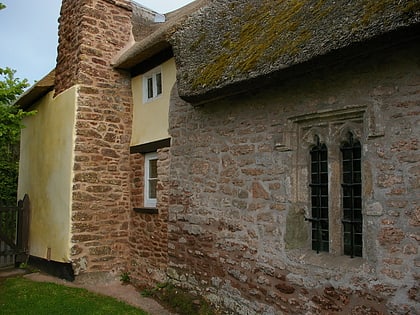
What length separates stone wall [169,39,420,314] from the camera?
4012mm

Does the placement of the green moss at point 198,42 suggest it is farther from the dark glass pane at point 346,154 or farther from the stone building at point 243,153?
the dark glass pane at point 346,154

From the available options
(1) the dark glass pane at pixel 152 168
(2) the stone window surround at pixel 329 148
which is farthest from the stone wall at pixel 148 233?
(2) the stone window surround at pixel 329 148

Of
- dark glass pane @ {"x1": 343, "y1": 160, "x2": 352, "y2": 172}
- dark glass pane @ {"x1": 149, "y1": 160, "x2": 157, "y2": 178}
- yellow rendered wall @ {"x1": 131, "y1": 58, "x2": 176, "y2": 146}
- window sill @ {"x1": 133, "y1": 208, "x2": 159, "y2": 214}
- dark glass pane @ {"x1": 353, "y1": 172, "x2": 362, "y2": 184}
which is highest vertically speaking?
yellow rendered wall @ {"x1": 131, "y1": 58, "x2": 176, "y2": 146}

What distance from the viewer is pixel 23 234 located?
991 cm

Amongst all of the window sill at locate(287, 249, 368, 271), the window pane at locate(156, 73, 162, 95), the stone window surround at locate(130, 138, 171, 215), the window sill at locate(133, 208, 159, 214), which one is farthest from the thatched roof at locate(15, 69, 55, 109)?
the window sill at locate(287, 249, 368, 271)

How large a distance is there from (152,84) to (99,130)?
4.78 ft

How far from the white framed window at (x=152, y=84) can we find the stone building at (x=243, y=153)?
0.10 feet

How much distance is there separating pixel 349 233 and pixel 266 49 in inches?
94.3

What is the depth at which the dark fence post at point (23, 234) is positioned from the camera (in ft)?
32.6

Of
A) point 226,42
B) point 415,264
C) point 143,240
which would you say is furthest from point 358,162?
point 143,240

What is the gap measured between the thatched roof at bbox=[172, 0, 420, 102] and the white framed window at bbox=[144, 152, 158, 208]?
2.42 m

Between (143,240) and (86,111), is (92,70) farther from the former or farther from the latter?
(143,240)

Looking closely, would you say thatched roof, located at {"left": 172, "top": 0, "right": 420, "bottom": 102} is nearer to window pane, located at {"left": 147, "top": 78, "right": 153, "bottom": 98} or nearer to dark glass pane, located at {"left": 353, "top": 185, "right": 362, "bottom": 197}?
dark glass pane, located at {"left": 353, "top": 185, "right": 362, "bottom": 197}

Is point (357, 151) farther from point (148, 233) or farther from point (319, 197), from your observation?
point (148, 233)
